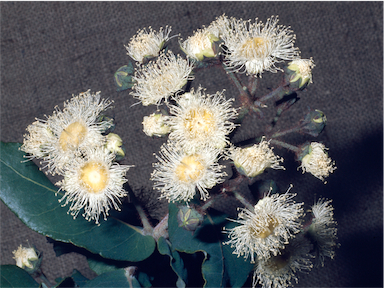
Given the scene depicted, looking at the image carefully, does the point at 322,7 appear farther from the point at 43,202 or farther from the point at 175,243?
the point at 43,202

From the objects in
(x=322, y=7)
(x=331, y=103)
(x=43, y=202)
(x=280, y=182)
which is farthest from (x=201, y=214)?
(x=322, y=7)

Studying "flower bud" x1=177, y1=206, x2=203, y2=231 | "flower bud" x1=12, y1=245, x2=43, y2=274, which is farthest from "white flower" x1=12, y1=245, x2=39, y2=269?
"flower bud" x1=177, y1=206, x2=203, y2=231

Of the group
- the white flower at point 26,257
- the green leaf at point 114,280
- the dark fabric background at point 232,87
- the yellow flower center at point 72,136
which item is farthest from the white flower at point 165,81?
the dark fabric background at point 232,87

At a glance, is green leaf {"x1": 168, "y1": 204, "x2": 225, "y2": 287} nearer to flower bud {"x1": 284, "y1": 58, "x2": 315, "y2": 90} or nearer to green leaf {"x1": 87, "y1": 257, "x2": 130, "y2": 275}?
green leaf {"x1": 87, "y1": 257, "x2": 130, "y2": 275}

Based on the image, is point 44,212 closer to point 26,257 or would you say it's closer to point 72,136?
point 72,136

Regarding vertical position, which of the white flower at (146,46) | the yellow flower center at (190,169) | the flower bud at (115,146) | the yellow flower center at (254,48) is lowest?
the yellow flower center at (190,169)

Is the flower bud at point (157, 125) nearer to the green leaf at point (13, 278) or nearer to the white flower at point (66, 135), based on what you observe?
the white flower at point (66, 135)
